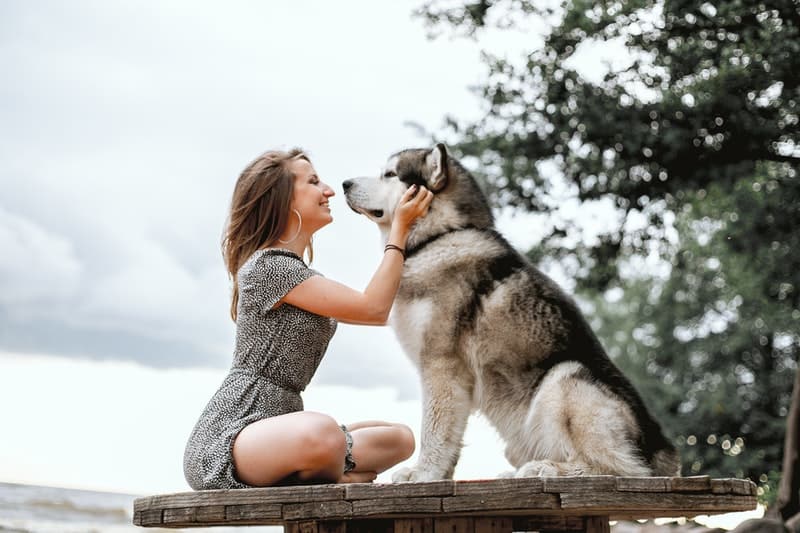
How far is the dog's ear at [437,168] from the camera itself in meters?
3.88

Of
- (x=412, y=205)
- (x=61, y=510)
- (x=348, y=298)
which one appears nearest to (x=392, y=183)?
(x=412, y=205)

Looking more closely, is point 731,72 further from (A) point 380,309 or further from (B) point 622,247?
(A) point 380,309

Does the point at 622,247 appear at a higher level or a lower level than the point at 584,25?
lower

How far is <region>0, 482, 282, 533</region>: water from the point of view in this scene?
6621 millimetres

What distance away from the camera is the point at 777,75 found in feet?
25.1

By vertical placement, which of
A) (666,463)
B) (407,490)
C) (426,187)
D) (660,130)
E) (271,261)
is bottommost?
(407,490)

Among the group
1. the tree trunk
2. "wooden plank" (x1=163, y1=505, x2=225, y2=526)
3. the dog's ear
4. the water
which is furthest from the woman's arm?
the tree trunk

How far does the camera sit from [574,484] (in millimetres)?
2719

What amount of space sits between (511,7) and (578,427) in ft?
20.6

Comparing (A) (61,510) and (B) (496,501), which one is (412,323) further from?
(A) (61,510)

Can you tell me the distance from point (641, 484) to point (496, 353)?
34.4 inches

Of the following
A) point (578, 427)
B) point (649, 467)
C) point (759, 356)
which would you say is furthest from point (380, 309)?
point (759, 356)

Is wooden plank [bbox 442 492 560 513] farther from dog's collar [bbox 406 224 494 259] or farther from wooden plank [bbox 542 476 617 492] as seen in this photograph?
dog's collar [bbox 406 224 494 259]

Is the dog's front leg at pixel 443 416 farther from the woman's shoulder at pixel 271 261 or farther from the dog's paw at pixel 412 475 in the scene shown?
the woman's shoulder at pixel 271 261
